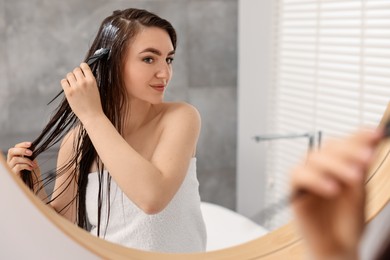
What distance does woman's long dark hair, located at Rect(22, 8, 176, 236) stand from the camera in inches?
14.8

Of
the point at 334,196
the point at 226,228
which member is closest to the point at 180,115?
the point at 226,228

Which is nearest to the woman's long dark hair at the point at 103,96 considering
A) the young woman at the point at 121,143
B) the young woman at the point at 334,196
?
the young woman at the point at 121,143

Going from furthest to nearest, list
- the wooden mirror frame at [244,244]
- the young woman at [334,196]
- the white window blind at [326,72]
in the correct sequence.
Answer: the white window blind at [326,72] < the wooden mirror frame at [244,244] < the young woman at [334,196]

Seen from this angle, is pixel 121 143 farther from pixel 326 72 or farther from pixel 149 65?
pixel 326 72

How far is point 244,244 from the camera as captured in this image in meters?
0.42

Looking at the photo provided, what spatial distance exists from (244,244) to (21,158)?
0.18 m

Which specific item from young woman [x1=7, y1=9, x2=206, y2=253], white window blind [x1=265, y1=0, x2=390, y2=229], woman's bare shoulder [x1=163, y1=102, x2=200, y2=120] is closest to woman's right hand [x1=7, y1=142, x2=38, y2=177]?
young woman [x1=7, y1=9, x2=206, y2=253]

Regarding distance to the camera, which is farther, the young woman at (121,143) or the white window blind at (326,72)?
the white window blind at (326,72)

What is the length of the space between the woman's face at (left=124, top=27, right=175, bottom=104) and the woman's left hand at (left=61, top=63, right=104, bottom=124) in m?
0.02

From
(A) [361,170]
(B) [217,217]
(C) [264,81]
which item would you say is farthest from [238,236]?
(A) [361,170]

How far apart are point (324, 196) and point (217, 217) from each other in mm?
263

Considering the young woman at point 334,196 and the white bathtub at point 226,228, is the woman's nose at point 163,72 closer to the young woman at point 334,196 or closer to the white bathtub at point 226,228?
the white bathtub at point 226,228

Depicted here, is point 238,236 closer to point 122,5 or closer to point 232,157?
point 232,157

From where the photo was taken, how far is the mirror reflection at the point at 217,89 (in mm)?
382
